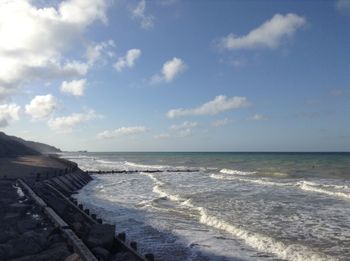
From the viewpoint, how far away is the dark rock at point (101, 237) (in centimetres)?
1092

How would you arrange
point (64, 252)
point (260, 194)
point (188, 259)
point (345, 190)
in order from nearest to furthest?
1. point (64, 252)
2. point (188, 259)
3. point (260, 194)
4. point (345, 190)

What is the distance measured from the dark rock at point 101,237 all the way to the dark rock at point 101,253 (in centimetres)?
37

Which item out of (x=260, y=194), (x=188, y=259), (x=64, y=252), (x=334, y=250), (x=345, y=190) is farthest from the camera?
(x=345, y=190)

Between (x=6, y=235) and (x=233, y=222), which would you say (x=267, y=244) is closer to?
(x=233, y=222)

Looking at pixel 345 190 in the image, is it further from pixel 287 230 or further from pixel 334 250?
pixel 334 250

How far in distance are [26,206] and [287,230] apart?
10623 millimetres

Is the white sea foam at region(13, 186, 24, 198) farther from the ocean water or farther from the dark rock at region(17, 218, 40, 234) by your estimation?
the dark rock at region(17, 218, 40, 234)

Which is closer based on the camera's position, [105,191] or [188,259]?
[188,259]

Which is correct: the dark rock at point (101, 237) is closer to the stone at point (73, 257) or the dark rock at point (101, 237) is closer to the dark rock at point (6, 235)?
the stone at point (73, 257)

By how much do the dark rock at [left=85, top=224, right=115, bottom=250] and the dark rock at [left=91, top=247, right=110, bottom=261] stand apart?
14.7 inches

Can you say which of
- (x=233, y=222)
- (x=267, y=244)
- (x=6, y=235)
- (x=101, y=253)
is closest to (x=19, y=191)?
(x=6, y=235)

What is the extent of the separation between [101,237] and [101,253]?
33.7 inches

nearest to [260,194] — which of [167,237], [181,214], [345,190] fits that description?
[345,190]

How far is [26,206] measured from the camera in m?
16.6
